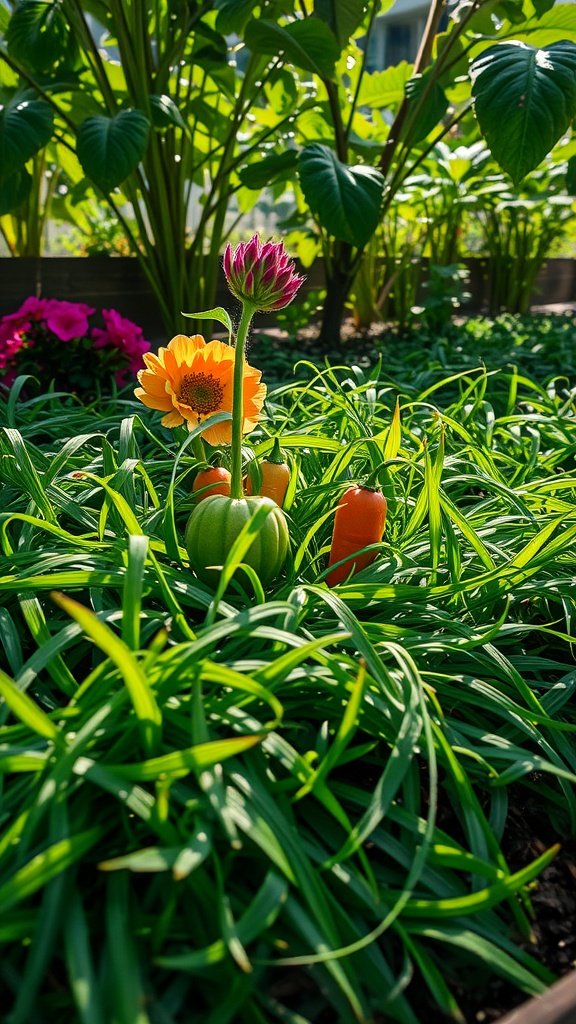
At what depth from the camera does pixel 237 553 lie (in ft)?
2.40

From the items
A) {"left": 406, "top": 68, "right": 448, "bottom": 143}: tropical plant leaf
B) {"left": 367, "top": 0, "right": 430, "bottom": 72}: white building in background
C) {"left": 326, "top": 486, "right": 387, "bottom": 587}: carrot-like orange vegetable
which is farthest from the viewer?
{"left": 367, "top": 0, "right": 430, "bottom": 72}: white building in background

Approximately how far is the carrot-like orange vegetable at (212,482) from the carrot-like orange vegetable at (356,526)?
0.15 m

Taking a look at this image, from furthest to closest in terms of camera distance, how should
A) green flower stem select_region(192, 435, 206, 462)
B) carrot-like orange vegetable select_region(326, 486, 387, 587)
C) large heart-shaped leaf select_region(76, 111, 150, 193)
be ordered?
large heart-shaped leaf select_region(76, 111, 150, 193) → green flower stem select_region(192, 435, 206, 462) → carrot-like orange vegetable select_region(326, 486, 387, 587)

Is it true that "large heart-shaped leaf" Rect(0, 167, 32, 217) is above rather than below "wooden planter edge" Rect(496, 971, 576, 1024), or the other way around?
above

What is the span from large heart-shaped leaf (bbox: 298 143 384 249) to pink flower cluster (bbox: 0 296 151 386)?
568mm

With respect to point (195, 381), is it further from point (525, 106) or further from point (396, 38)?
point (396, 38)

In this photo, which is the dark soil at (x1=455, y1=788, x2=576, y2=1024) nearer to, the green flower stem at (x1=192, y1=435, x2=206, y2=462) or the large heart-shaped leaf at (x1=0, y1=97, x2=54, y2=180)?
the green flower stem at (x1=192, y1=435, x2=206, y2=462)

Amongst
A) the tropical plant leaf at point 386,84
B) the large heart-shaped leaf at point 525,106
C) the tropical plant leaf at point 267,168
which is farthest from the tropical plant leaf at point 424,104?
the large heart-shaped leaf at point 525,106

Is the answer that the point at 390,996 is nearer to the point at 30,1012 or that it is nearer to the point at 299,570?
the point at 30,1012

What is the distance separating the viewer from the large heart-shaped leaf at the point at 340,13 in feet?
7.85

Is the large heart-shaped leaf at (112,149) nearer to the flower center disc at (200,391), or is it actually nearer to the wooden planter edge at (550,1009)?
the flower center disc at (200,391)

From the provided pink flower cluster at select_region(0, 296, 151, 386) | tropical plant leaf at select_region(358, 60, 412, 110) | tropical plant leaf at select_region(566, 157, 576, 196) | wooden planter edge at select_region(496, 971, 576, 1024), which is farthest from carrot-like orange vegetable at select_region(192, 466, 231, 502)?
tropical plant leaf at select_region(358, 60, 412, 110)

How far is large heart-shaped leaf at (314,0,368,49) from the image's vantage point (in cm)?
239

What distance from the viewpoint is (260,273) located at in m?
0.87
